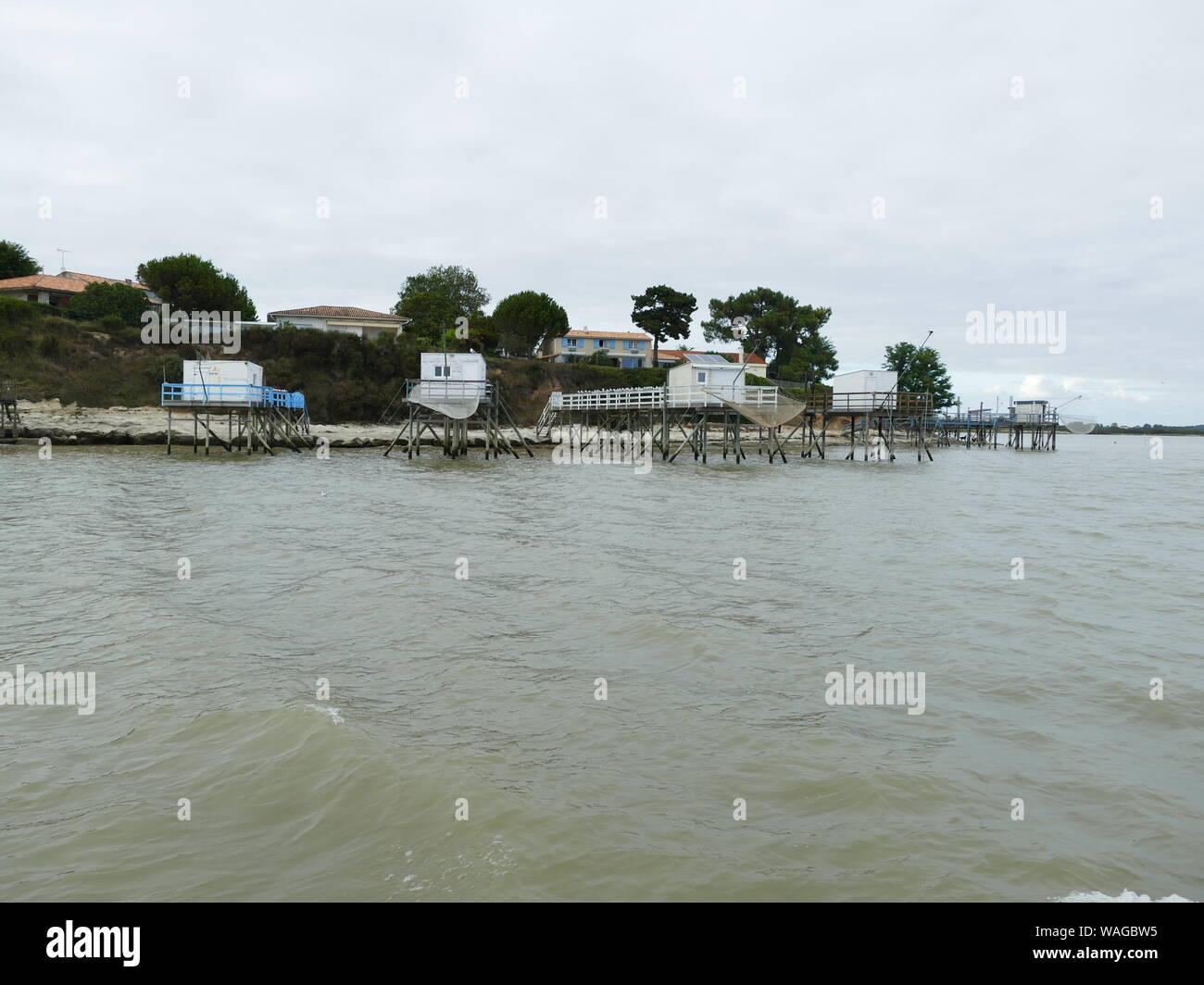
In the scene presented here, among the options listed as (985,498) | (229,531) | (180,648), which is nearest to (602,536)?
→ (229,531)

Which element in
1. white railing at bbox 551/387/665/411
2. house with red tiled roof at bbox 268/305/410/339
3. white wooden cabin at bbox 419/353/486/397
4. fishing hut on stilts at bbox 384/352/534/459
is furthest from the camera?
house with red tiled roof at bbox 268/305/410/339

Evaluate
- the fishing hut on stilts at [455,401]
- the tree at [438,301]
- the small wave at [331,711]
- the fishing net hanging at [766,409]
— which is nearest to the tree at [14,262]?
the tree at [438,301]

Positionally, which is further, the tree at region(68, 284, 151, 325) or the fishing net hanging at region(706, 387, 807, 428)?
the tree at region(68, 284, 151, 325)

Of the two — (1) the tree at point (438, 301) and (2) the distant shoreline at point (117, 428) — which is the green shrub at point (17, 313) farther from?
(1) the tree at point (438, 301)

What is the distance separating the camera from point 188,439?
47.2 meters

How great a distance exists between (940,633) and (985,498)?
21198 mm

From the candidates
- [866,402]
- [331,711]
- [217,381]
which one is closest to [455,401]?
[217,381]

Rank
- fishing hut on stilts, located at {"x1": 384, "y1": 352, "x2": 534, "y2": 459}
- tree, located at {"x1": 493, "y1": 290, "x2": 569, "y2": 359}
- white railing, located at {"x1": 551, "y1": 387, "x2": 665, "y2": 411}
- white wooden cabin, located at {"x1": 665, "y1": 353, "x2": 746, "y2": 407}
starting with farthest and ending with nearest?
1. tree, located at {"x1": 493, "y1": 290, "x2": 569, "y2": 359}
2. white railing, located at {"x1": 551, "y1": 387, "x2": 665, "y2": 411}
3. white wooden cabin, located at {"x1": 665, "y1": 353, "x2": 746, "y2": 407}
4. fishing hut on stilts, located at {"x1": 384, "y1": 352, "x2": 534, "y2": 459}

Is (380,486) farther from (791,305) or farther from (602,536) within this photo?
(791,305)

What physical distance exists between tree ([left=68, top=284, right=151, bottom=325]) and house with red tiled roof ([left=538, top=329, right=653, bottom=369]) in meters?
41.3

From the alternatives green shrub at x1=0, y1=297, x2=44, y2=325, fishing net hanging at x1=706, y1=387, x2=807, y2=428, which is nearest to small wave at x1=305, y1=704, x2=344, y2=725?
fishing net hanging at x1=706, y1=387, x2=807, y2=428

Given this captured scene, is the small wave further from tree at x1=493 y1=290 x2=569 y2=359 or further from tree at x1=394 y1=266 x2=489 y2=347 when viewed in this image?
tree at x1=493 y1=290 x2=569 y2=359

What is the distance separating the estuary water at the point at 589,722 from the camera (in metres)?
4.89

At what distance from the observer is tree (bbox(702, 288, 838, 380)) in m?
102
